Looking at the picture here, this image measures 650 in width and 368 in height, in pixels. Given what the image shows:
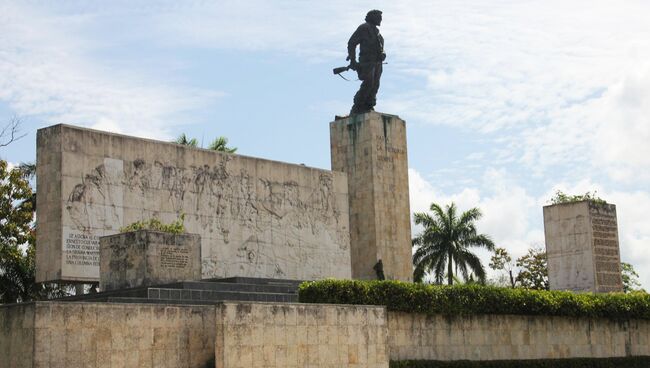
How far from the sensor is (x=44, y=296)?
88.1ft

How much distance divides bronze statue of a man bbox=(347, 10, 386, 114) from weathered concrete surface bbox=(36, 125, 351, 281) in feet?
7.50

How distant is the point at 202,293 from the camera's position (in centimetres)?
1619

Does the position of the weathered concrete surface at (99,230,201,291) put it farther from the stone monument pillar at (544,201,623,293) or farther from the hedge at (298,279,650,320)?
the stone monument pillar at (544,201,623,293)

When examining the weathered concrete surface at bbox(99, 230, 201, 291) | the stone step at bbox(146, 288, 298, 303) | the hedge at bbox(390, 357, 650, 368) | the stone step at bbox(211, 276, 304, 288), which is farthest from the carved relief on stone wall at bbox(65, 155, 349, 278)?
the hedge at bbox(390, 357, 650, 368)

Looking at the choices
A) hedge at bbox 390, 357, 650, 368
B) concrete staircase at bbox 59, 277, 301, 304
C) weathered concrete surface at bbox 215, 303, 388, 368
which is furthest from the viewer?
hedge at bbox 390, 357, 650, 368

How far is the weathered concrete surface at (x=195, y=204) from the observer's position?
20.4m

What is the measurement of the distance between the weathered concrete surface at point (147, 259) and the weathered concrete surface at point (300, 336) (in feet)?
10.2

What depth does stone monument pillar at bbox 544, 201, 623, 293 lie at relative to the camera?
2472cm

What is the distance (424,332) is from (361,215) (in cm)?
873

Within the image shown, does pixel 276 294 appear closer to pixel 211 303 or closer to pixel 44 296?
pixel 211 303

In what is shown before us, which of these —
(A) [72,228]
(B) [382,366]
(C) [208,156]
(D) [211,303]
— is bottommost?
(B) [382,366]

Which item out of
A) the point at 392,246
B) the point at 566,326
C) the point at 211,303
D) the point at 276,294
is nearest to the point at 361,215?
the point at 392,246

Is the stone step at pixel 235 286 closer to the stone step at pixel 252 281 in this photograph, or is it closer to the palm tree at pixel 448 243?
the stone step at pixel 252 281

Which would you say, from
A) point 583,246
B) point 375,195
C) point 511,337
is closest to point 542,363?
point 511,337
